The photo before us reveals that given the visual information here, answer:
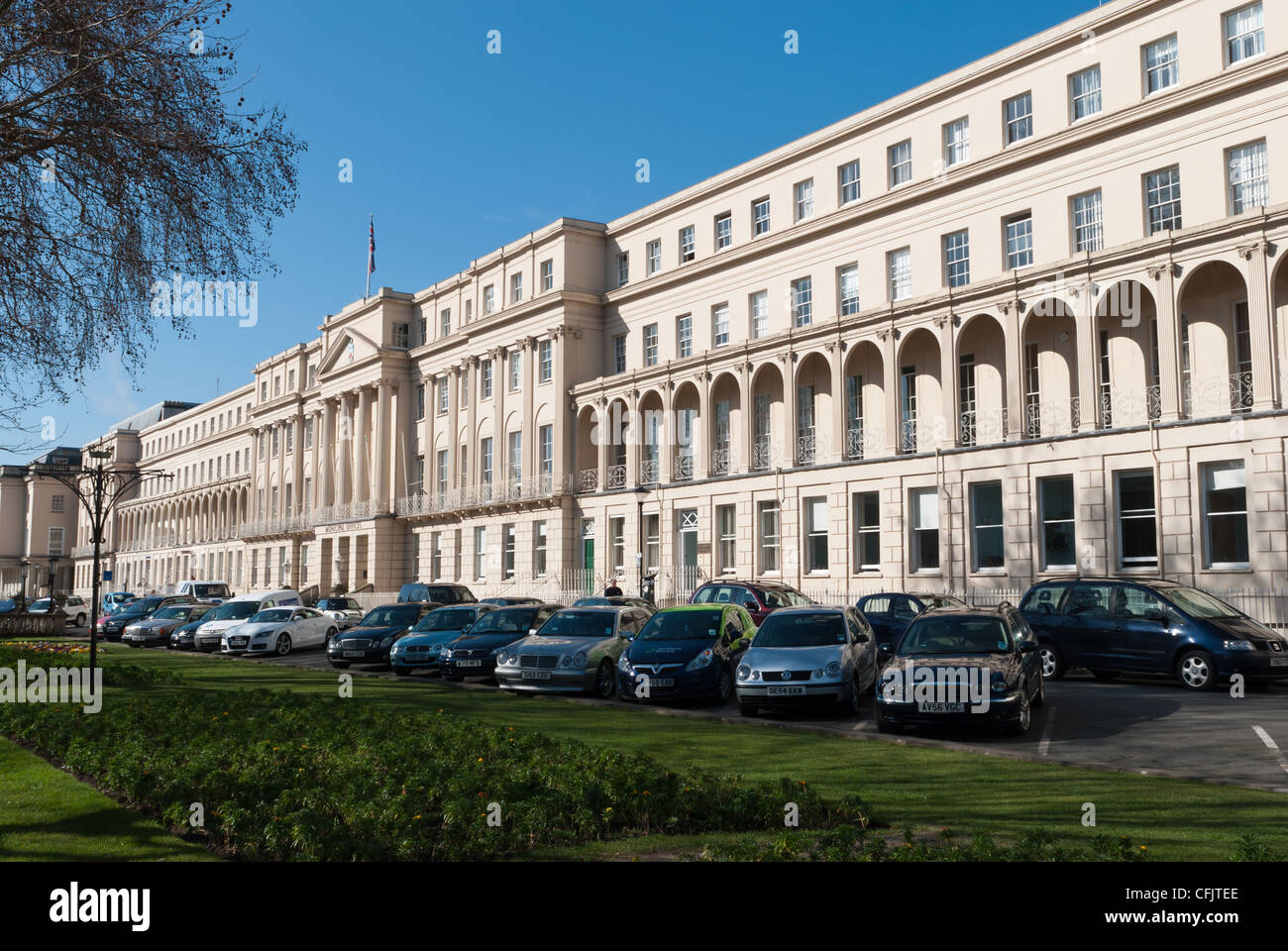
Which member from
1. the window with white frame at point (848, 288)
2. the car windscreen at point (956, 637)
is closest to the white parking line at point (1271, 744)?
the car windscreen at point (956, 637)

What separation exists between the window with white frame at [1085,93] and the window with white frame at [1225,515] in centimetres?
1094

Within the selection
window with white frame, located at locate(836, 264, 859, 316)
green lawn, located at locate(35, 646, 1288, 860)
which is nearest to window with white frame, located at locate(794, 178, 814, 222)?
window with white frame, located at locate(836, 264, 859, 316)

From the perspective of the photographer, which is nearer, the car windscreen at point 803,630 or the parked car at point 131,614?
the car windscreen at point 803,630

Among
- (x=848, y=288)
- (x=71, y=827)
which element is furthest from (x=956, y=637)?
(x=848, y=288)

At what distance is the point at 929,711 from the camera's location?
13477 millimetres

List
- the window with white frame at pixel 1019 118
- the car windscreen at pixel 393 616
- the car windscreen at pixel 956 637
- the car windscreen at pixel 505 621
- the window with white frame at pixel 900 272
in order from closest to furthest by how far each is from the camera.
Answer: the car windscreen at pixel 956 637 < the car windscreen at pixel 505 621 < the car windscreen at pixel 393 616 < the window with white frame at pixel 1019 118 < the window with white frame at pixel 900 272

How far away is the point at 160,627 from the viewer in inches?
1512

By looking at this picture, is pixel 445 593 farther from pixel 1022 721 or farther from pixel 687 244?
pixel 1022 721

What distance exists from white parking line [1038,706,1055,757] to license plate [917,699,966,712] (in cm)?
100

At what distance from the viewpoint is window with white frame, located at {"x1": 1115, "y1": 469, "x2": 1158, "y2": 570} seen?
27031 mm

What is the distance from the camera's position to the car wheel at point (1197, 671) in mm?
18234

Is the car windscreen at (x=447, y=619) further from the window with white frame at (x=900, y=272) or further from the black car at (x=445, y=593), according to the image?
the window with white frame at (x=900, y=272)

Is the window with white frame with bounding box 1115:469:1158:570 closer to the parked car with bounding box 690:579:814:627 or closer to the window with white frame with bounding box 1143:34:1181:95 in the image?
the parked car with bounding box 690:579:814:627
